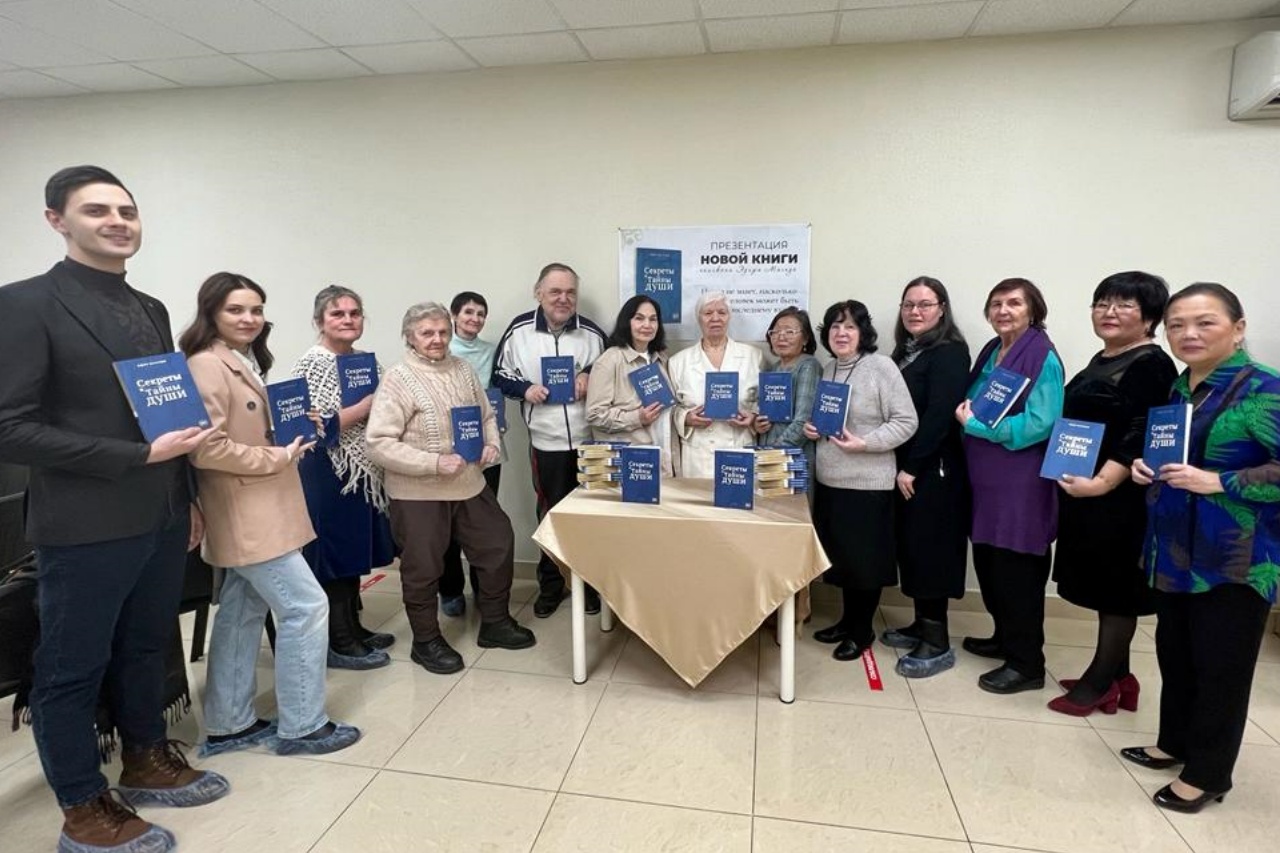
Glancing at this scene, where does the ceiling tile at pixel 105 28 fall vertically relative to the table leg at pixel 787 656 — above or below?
above

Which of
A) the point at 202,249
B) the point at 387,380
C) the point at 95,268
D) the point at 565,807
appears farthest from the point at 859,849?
the point at 202,249

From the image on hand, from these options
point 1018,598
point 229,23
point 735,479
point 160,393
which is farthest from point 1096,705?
point 229,23

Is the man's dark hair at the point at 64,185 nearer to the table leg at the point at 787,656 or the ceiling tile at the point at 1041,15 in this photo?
the table leg at the point at 787,656

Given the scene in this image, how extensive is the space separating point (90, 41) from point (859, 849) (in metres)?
4.32

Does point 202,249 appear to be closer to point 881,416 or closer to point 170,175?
point 170,175

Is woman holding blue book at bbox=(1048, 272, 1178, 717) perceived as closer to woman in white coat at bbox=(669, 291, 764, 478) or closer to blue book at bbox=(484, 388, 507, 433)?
woman in white coat at bbox=(669, 291, 764, 478)

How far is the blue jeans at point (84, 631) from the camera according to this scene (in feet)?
5.09

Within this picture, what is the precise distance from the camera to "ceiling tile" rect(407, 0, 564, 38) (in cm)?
253

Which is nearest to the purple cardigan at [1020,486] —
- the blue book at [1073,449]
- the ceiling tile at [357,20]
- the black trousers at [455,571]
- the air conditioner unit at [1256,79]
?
the blue book at [1073,449]

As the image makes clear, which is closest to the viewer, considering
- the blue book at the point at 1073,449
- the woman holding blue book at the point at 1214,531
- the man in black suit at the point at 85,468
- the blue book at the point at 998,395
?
the man in black suit at the point at 85,468

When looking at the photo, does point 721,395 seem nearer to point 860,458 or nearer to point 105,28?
point 860,458

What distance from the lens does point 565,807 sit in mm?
1836

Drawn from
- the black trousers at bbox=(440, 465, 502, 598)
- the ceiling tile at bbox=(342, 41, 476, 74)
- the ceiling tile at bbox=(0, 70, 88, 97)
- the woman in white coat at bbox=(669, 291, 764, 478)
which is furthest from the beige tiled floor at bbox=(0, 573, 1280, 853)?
the ceiling tile at bbox=(0, 70, 88, 97)

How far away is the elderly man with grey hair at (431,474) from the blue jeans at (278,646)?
478 mm
